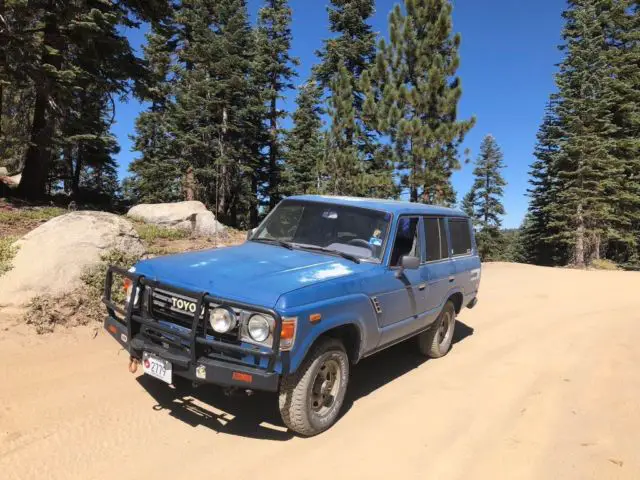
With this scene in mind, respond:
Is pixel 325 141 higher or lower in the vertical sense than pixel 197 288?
higher

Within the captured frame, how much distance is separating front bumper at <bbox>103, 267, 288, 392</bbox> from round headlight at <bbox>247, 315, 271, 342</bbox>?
91mm

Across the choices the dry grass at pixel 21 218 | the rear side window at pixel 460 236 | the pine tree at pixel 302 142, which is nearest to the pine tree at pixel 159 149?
the pine tree at pixel 302 142

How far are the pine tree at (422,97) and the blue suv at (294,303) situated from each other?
1180 cm

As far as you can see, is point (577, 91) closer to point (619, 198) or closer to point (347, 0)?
point (619, 198)

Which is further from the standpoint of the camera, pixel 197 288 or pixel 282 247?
pixel 282 247

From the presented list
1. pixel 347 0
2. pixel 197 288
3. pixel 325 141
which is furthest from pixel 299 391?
pixel 347 0

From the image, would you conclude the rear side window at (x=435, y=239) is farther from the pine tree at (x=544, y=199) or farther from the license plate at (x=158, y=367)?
the pine tree at (x=544, y=199)

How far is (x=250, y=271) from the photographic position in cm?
379

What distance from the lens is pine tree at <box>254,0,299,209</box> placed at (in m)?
34.5

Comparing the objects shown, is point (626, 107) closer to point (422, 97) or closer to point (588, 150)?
point (588, 150)

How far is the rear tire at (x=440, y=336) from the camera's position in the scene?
19.4 feet

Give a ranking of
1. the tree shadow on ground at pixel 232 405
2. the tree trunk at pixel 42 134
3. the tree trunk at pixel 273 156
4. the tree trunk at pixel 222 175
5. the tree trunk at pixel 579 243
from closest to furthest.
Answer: the tree shadow on ground at pixel 232 405
the tree trunk at pixel 42 134
the tree trunk at pixel 579 243
the tree trunk at pixel 222 175
the tree trunk at pixel 273 156

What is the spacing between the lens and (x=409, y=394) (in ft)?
15.7

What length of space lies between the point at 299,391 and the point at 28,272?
454 centimetres
